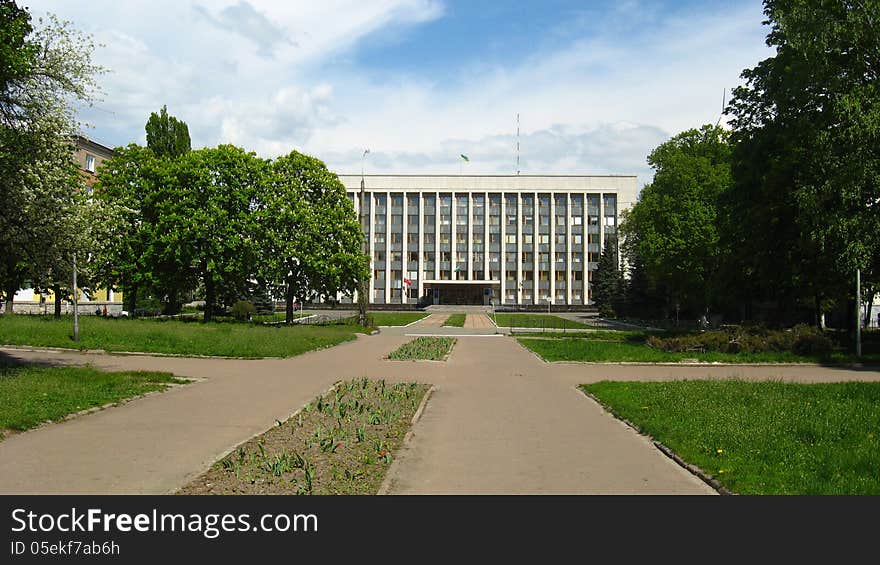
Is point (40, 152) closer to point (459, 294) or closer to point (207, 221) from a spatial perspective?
point (207, 221)

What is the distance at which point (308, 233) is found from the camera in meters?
43.6

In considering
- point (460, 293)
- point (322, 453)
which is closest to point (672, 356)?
point (322, 453)

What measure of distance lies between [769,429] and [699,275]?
38.5m

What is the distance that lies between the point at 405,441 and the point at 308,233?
35.2 m

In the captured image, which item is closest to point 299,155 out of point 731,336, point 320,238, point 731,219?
point 320,238

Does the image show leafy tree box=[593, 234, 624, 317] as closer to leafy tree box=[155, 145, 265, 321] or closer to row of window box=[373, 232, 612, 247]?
row of window box=[373, 232, 612, 247]

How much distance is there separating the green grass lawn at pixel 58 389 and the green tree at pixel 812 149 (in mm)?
21907

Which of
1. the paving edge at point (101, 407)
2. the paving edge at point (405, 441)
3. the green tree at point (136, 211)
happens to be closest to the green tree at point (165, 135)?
the green tree at point (136, 211)

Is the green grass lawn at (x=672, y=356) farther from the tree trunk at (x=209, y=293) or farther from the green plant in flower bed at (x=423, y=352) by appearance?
the tree trunk at (x=209, y=293)

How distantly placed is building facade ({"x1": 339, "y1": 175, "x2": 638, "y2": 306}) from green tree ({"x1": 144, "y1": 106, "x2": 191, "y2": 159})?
55913 mm

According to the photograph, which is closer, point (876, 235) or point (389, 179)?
point (876, 235)

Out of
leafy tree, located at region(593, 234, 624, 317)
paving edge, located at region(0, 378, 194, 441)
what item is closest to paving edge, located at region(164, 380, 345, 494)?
paving edge, located at region(0, 378, 194, 441)
